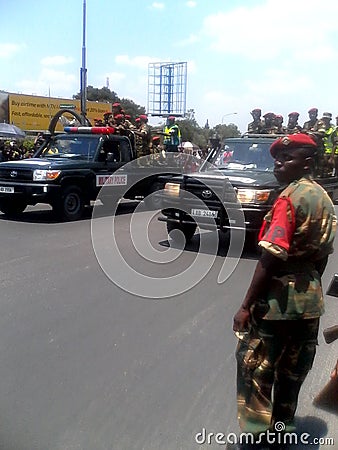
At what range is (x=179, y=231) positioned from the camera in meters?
8.42

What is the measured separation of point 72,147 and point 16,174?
1530mm

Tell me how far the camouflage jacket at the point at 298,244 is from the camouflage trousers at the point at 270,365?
0.09 m

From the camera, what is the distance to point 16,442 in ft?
9.18

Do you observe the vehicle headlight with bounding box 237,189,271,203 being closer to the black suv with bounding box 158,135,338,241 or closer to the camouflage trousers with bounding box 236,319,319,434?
the black suv with bounding box 158,135,338,241

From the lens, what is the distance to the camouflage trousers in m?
2.51

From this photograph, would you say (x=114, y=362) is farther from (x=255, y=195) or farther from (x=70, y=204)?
(x=70, y=204)

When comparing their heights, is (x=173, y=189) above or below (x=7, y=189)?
above

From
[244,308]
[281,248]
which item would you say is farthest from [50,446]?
[281,248]

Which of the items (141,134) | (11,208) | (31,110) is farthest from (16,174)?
(31,110)

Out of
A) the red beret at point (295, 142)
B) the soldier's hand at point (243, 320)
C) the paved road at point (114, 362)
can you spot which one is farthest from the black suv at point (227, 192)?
the soldier's hand at point (243, 320)

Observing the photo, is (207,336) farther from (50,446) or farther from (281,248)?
(281,248)

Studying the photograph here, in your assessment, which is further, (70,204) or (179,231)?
(70,204)

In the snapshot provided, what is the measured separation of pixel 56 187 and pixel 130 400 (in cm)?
699

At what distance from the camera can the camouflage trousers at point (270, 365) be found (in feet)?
8.23
